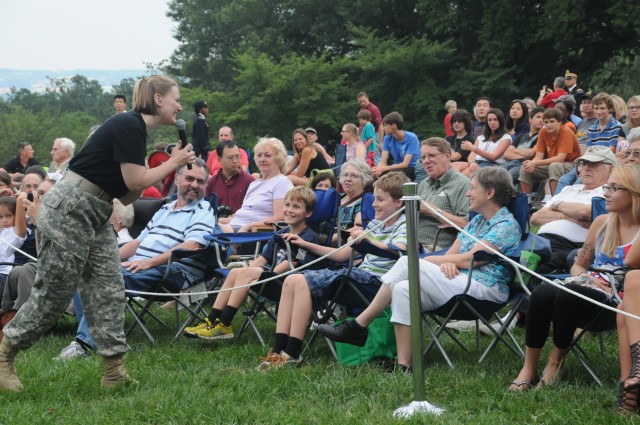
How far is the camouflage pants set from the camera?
490 centimetres

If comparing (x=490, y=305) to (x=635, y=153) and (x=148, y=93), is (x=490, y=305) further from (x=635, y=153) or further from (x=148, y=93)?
(x=148, y=93)

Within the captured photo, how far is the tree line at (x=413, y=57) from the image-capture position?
79.6 feet

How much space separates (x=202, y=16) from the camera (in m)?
38.0

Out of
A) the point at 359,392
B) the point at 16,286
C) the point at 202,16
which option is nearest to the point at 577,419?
the point at 359,392

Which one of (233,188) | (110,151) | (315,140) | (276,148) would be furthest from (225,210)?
(315,140)

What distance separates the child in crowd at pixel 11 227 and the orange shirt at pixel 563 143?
18.7 ft

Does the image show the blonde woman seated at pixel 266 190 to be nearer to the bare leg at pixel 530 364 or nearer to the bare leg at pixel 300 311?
the bare leg at pixel 300 311

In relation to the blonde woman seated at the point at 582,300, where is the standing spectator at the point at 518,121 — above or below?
above

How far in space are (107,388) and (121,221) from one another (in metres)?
3.04

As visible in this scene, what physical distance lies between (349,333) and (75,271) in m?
1.62

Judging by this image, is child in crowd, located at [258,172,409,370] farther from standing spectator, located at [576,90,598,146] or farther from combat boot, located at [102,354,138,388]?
standing spectator, located at [576,90,598,146]

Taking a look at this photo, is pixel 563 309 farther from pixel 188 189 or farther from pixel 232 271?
pixel 188 189

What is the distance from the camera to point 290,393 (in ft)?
15.9

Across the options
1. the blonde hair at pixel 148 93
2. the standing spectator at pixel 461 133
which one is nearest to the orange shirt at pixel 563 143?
the standing spectator at pixel 461 133
